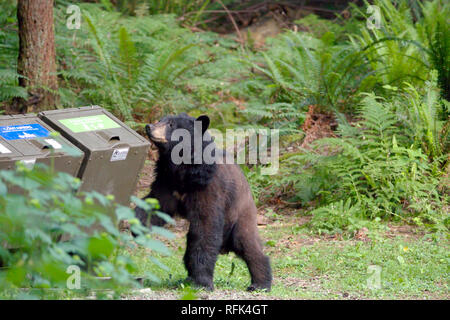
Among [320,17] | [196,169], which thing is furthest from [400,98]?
[320,17]

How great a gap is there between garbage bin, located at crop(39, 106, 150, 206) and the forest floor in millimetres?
784

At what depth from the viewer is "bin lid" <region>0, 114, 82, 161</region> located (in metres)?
5.76

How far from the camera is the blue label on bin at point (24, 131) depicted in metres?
6.04

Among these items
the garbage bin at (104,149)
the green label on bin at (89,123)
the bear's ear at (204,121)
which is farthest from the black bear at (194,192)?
the green label on bin at (89,123)

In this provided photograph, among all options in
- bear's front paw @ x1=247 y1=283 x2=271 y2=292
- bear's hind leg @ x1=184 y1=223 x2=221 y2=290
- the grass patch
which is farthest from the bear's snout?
bear's front paw @ x1=247 y1=283 x2=271 y2=292

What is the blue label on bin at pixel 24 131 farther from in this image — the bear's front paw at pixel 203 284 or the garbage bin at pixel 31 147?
the bear's front paw at pixel 203 284

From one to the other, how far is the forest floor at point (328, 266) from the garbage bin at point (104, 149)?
2.57ft

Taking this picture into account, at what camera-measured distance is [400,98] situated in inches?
424

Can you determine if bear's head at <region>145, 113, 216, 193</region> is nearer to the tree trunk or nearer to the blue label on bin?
the blue label on bin

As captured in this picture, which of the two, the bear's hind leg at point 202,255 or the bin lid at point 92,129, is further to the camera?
the bear's hind leg at point 202,255

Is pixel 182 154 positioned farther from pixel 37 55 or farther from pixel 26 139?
pixel 37 55

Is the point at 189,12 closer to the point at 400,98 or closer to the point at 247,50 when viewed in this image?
the point at 247,50
